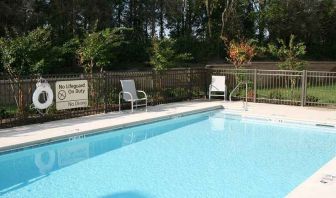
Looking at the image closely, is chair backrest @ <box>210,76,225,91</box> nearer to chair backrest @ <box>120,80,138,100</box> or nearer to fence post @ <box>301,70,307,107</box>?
fence post @ <box>301,70,307,107</box>

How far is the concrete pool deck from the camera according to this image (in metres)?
5.38

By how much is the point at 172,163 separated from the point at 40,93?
14.2ft

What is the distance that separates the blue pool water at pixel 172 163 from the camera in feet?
19.1

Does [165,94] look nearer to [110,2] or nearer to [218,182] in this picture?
[218,182]

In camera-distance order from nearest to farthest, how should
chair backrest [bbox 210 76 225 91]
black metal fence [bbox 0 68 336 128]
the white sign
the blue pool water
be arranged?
the blue pool water
black metal fence [bbox 0 68 336 128]
the white sign
chair backrest [bbox 210 76 225 91]

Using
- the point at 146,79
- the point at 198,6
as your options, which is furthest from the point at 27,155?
the point at 198,6

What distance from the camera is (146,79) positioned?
44.2 feet

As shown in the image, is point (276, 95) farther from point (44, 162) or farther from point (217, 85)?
point (44, 162)

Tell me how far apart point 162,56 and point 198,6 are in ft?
54.2

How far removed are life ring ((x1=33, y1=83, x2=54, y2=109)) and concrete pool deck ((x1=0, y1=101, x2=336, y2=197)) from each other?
483mm

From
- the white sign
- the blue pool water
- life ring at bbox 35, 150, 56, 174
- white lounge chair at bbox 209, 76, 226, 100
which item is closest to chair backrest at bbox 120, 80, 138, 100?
the white sign

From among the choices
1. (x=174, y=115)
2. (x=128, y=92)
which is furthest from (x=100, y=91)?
(x=174, y=115)

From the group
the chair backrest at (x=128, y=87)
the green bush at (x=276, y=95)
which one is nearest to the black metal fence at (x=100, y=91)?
the chair backrest at (x=128, y=87)

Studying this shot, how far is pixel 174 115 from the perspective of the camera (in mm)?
11570
